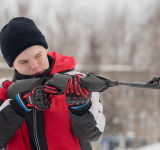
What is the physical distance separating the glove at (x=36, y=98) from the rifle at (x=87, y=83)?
0.04 m

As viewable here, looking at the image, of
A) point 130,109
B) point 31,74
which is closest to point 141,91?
point 130,109

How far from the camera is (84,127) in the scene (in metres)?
1.13


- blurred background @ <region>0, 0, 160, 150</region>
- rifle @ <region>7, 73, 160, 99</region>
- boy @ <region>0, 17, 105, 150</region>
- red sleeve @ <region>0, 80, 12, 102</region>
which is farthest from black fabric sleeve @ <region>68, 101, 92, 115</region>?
blurred background @ <region>0, 0, 160, 150</region>

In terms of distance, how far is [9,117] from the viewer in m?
1.14

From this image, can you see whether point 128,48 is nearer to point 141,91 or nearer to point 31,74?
point 141,91

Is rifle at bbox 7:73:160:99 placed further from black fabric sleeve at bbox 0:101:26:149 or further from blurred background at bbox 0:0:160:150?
blurred background at bbox 0:0:160:150

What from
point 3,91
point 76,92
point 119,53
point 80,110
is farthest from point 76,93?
point 119,53

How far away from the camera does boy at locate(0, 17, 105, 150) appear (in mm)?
1099

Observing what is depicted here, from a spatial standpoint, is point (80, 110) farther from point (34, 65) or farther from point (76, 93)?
point (34, 65)

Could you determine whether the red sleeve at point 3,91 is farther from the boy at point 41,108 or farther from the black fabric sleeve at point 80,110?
the black fabric sleeve at point 80,110

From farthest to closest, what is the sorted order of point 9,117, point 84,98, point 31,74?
point 31,74
point 9,117
point 84,98

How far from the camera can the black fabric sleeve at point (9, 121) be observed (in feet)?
3.71

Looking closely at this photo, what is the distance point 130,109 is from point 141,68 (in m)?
2.98

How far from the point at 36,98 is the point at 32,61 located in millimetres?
266
